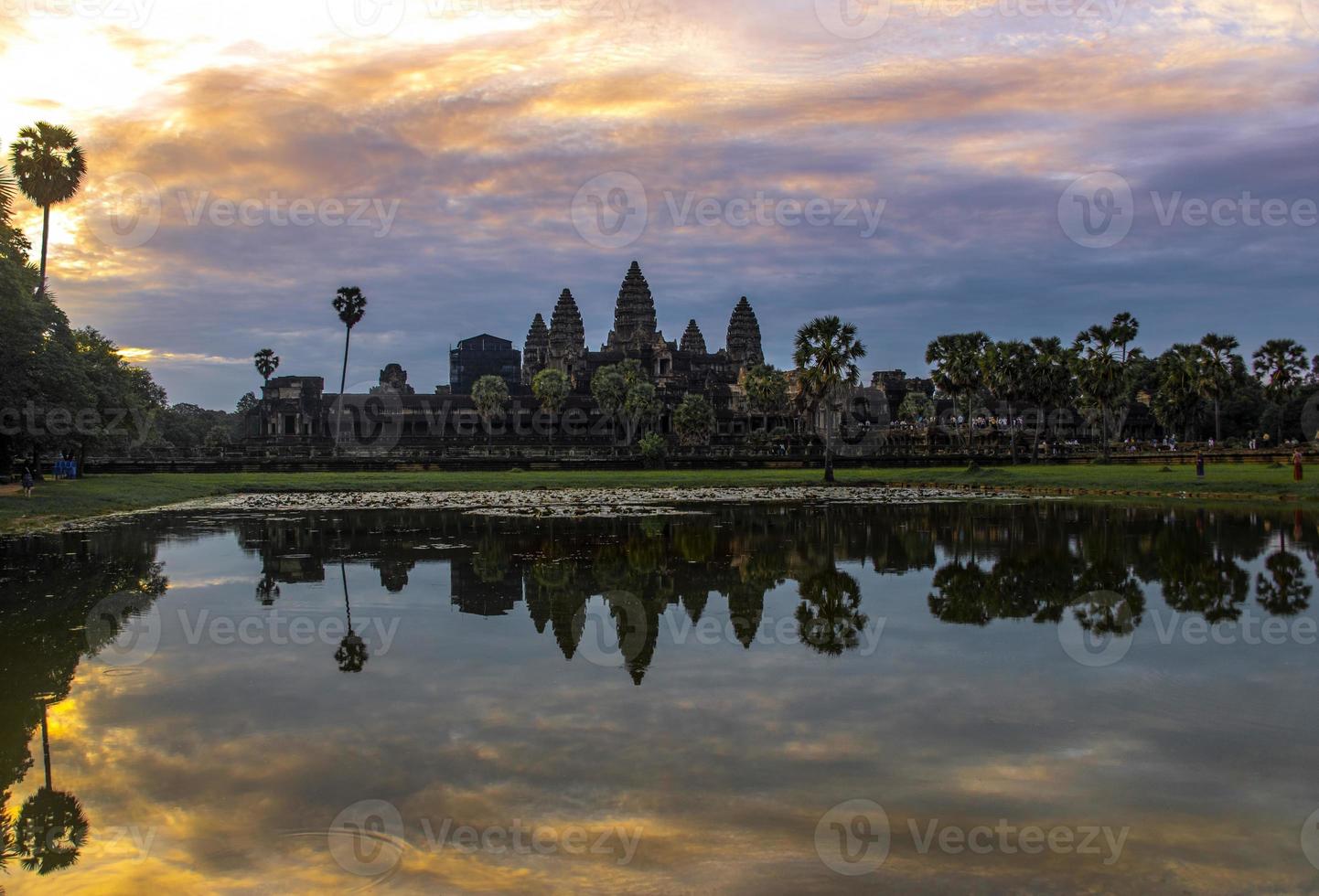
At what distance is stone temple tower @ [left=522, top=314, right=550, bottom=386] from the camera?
15425 centimetres

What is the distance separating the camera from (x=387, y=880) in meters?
5.94

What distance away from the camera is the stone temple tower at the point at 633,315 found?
13775cm

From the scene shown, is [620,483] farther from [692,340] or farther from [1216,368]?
[692,340]

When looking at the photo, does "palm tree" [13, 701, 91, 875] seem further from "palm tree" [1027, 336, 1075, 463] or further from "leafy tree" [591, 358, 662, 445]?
"leafy tree" [591, 358, 662, 445]

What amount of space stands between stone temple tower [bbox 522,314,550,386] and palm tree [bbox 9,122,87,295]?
104m

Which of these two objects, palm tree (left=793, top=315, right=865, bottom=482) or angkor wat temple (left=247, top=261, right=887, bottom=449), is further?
angkor wat temple (left=247, top=261, right=887, bottom=449)

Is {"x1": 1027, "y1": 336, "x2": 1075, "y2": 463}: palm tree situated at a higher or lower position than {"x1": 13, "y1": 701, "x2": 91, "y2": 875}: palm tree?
higher

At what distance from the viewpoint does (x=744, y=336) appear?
14675cm

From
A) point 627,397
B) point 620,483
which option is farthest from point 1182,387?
point 620,483

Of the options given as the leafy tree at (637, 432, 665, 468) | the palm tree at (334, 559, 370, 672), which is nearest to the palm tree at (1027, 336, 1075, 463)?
the leafy tree at (637, 432, 665, 468)

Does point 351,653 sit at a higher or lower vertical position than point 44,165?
lower

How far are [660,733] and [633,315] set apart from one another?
133920 millimetres

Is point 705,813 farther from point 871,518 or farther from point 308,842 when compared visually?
point 871,518

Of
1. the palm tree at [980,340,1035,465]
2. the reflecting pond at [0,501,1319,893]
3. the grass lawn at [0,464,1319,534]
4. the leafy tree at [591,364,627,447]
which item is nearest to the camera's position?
the reflecting pond at [0,501,1319,893]
